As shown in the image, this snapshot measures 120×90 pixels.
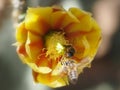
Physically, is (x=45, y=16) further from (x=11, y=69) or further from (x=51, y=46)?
(x=11, y=69)

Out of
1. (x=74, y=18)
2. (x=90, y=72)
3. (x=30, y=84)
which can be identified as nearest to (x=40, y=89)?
(x=30, y=84)

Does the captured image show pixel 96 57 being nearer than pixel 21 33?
No

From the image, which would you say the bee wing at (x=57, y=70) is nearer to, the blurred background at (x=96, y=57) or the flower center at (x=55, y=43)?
the flower center at (x=55, y=43)

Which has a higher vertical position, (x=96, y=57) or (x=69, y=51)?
(x=69, y=51)

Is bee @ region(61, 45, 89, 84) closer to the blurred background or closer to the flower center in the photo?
the flower center

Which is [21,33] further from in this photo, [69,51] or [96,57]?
[96,57]

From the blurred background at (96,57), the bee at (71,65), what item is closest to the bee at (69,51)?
the bee at (71,65)

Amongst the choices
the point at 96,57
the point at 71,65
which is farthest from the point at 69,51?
the point at 96,57
